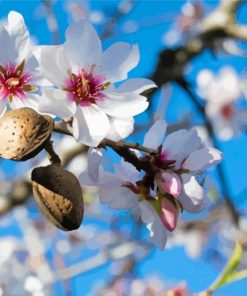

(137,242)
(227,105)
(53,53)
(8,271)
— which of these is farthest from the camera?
(227,105)

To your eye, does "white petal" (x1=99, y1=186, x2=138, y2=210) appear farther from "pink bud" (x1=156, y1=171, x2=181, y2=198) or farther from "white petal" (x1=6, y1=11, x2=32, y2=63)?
"white petal" (x1=6, y1=11, x2=32, y2=63)

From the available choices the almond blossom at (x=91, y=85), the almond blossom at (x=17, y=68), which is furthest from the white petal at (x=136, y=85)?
the almond blossom at (x=17, y=68)

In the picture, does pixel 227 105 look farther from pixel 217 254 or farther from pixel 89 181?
pixel 89 181

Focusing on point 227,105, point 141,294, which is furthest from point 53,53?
point 227,105

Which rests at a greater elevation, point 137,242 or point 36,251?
point 137,242

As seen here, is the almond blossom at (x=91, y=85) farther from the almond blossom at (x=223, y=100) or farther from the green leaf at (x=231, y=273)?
the almond blossom at (x=223, y=100)

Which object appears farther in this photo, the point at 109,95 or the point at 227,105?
the point at 227,105
